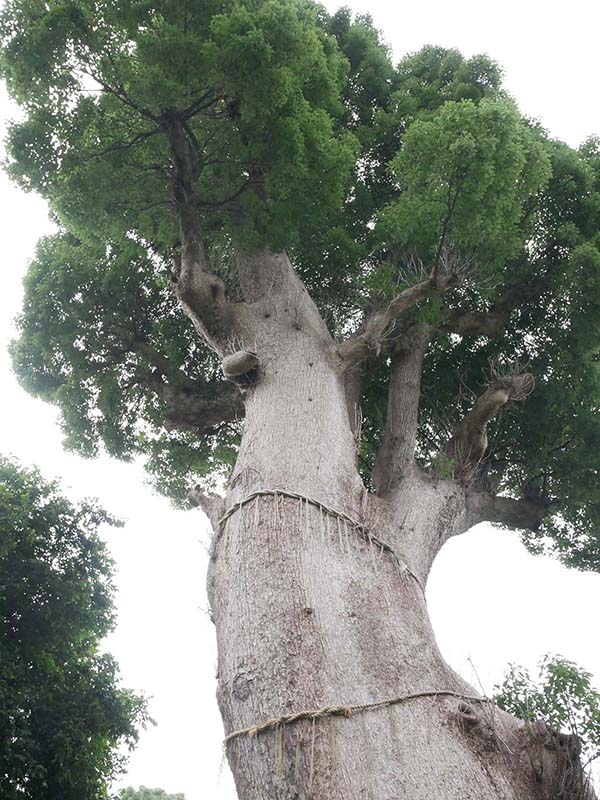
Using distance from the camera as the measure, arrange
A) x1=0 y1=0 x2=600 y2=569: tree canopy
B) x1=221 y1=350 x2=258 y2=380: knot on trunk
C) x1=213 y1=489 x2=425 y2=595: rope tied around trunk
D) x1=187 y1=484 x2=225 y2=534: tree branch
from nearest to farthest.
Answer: x1=213 y1=489 x2=425 y2=595: rope tied around trunk → x1=187 y1=484 x2=225 y2=534: tree branch → x1=221 y1=350 x2=258 y2=380: knot on trunk → x1=0 y1=0 x2=600 y2=569: tree canopy

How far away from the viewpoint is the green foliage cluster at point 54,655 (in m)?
6.34

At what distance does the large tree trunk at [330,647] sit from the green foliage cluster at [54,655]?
12.5 ft

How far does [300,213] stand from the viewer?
6652 millimetres

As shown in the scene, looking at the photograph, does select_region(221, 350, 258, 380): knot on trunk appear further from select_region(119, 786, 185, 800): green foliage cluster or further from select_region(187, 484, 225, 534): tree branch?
select_region(119, 786, 185, 800): green foliage cluster

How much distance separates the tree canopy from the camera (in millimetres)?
5723

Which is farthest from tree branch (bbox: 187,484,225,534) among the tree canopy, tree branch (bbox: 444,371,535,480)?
tree branch (bbox: 444,371,535,480)

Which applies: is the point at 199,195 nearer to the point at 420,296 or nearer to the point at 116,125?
the point at 116,125

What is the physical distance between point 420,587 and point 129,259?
5.62m

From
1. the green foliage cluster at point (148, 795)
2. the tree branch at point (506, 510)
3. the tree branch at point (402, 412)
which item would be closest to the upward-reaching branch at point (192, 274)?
the tree branch at point (402, 412)

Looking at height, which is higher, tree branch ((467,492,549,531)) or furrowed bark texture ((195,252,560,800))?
tree branch ((467,492,549,531))

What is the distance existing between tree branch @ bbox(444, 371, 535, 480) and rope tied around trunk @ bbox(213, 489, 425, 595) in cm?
201

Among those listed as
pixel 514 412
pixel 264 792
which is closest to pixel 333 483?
pixel 264 792

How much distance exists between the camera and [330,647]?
3.20m

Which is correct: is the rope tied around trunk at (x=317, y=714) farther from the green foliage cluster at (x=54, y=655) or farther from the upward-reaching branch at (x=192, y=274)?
the green foliage cluster at (x=54, y=655)
